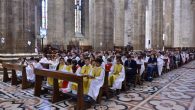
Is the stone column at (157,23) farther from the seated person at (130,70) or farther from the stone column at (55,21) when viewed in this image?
the seated person at (130,70)

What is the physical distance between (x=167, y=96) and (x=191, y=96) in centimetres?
74

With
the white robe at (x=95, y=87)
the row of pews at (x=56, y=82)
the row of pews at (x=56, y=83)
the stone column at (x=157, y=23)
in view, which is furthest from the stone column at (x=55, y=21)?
the white robe at (x=95, y=87)

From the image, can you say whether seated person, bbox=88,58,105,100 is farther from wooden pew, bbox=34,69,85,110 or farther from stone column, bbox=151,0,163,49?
stone column, bbox=151,0,163,49

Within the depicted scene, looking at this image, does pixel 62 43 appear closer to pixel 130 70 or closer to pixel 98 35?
pixel 98 35

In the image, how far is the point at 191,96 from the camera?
6844mm

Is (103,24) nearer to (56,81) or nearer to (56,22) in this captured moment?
(56,22)

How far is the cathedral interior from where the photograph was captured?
6039 millimetres

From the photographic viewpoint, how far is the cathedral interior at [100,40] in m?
6.04

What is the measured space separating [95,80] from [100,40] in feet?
33.1

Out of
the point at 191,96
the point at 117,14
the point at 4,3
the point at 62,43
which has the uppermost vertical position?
the point at 117,14

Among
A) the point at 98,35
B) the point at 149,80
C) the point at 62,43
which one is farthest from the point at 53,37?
A: the point at 149,80

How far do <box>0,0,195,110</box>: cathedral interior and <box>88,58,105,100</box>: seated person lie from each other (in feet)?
0.97

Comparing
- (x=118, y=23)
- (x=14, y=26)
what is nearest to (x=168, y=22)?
(x=118, y=23)

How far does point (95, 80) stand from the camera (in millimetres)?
5863
